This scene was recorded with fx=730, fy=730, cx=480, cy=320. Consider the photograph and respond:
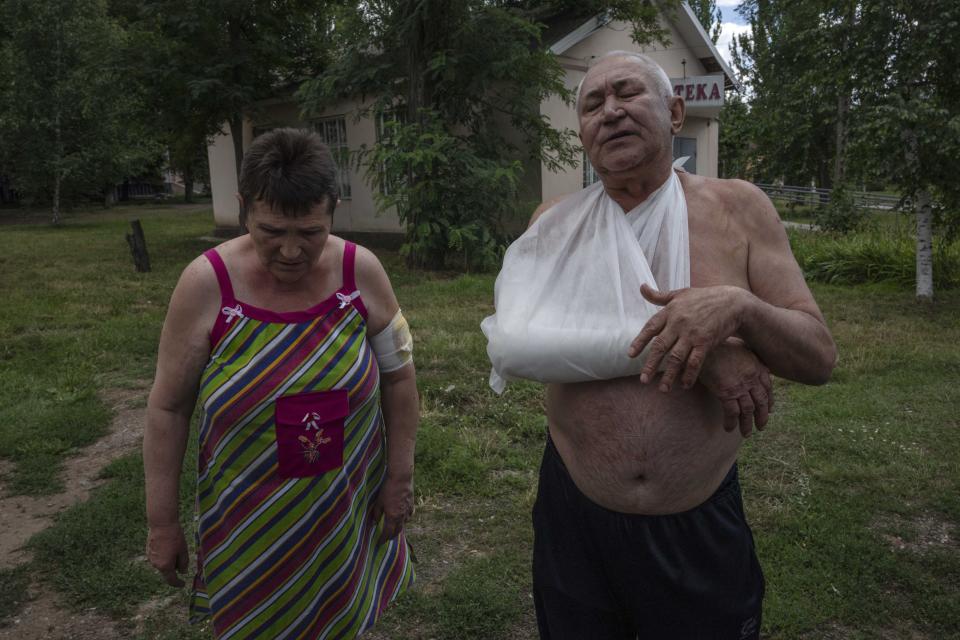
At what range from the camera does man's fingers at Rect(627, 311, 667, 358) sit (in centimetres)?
146

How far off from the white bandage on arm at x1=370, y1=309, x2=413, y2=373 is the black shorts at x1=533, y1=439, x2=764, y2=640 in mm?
600

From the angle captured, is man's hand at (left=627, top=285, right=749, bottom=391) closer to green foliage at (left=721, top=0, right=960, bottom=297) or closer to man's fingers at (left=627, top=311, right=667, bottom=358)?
man's fingers at (left=627, top=311, right=667, bottom=358)

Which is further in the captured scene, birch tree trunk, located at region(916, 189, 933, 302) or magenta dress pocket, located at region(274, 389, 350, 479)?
birch tree trunk, located at region(916, 189, 933, 302)

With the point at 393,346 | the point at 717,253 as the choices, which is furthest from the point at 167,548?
the point at 717,253

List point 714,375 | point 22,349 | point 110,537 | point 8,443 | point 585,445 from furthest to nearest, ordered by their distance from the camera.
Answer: point 22,349 < point 8,443 < point 110,537 < point 585,445 < point 714,375

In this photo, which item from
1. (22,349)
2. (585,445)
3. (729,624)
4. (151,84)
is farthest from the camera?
(151,84)

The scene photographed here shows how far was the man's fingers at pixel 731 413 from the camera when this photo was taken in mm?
1505

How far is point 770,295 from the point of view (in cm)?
164

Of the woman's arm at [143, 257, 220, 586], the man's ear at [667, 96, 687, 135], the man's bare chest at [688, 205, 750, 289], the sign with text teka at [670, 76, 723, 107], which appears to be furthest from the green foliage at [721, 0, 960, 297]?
the woman's arm at [143, 257, 220, 586]

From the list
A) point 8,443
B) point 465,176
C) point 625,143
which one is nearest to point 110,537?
point 8,443

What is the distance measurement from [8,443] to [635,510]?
4518mm

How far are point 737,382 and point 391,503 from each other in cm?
109

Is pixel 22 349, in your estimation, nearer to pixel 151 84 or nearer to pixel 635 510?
pixel 635 510

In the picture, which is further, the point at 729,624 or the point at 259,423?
the point at 259,423
